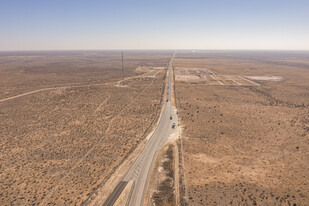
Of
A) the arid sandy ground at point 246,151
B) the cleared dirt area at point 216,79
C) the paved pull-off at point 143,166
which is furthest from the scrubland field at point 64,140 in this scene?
the cleared dirt area at point 216,79

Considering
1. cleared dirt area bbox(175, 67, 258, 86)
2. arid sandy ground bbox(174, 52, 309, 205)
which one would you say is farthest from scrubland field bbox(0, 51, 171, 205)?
cleared dirt area bbox(175, 67, 258, 86)

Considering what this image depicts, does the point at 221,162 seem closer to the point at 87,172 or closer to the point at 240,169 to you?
the point at 240,169

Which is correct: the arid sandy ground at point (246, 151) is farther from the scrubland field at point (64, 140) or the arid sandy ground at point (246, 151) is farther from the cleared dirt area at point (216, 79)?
the cleared dirt area at point (216, 79)

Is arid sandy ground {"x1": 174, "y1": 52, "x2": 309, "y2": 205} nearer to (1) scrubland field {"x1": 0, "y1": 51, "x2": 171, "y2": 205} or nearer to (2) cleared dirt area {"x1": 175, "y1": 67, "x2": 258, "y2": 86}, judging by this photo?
(1) scrubland field {"x1": 0, "y1": 51, "x2": 171, "y2": 205}

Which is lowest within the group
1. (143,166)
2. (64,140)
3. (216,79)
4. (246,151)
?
(143,166)

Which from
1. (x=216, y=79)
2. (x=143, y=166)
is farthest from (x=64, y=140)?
(x=216, y=79)

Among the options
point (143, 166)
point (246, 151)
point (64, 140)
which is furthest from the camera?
point (64, 140)

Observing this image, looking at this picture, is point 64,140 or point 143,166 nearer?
point 143,166

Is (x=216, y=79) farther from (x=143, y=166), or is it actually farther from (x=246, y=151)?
(x=143, y=166)
